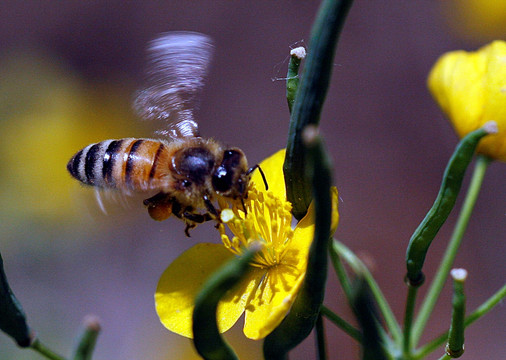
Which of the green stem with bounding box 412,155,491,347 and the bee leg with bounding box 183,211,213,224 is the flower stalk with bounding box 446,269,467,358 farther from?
the bee leg with bounding box 183,211,213,224

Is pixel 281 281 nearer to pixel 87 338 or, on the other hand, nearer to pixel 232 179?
pixel 232 179

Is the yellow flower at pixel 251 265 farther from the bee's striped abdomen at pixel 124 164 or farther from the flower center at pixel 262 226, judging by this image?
the bee's striped abdomen at pixel 124 164

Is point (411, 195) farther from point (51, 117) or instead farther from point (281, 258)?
point (281, 258)

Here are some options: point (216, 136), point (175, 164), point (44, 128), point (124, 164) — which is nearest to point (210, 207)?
point (175, 164)

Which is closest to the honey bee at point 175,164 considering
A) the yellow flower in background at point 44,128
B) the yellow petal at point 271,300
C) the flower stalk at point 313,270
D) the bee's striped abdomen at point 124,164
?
the bee's striped abdomen at point 124,164

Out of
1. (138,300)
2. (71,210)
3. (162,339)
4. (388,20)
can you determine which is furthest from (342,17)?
(388,20)

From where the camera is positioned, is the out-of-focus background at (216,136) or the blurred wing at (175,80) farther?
the out-of-focus background at (216,136)
